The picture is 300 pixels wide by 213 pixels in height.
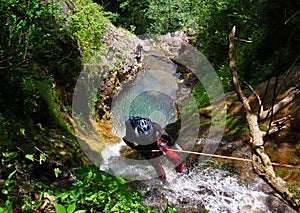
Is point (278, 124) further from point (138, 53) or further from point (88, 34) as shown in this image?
point (138, 53)

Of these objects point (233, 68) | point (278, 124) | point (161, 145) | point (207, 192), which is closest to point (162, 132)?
point (161, 145)

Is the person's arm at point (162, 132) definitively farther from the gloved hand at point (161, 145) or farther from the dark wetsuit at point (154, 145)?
the gloved hand at point (161, 145)

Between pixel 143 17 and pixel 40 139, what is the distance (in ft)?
69.4

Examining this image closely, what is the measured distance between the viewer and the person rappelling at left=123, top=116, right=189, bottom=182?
5766 mm

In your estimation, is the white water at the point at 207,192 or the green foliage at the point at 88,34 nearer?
the white water at the point at 207,192

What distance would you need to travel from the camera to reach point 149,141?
227 inches

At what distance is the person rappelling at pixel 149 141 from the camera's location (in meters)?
5.77

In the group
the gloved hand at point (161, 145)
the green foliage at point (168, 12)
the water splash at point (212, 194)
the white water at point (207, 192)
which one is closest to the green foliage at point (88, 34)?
the gloved hand at point (161, 145)

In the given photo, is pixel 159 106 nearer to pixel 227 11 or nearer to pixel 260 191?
pixel 227 11

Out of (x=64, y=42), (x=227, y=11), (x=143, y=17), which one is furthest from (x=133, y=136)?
(x=143, y=17)

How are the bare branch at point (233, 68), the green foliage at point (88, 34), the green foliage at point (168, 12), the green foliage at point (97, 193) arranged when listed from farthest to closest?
1. the green foliage at point (168, 12)
2. the green foliage at point (88, 34)
3. the green foliage at point (97, 193)
4. the bare branch at point (233, 68)

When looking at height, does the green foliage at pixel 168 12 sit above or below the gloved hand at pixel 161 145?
above

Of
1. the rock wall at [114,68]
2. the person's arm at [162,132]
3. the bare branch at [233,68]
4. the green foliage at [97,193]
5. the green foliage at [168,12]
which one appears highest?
the green foliage at [168,12]

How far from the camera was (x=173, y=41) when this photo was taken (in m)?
22.6
